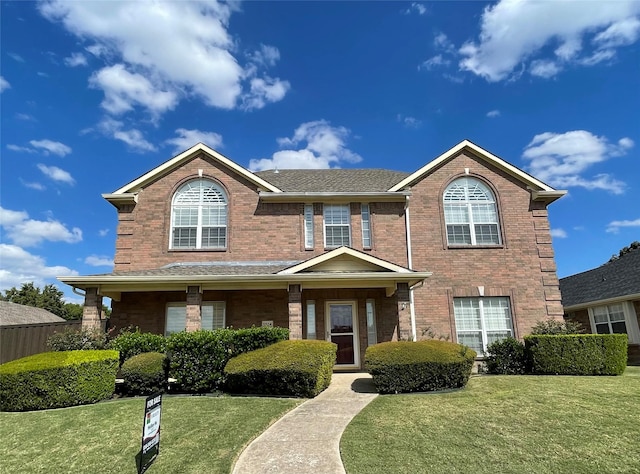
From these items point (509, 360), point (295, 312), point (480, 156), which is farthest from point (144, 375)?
point (480, 156)

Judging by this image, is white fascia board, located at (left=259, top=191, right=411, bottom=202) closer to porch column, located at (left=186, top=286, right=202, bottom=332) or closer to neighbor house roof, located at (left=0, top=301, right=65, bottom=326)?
porch column, located at (left=186, top=286, right=202, bottom=332)

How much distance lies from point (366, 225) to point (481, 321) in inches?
220

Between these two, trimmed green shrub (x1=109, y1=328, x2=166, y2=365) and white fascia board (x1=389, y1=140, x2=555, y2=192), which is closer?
trimmed green shrub (x1=109, y1=328, x2=166, y2=365)

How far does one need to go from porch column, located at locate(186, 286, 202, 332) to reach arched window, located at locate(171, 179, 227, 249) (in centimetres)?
280

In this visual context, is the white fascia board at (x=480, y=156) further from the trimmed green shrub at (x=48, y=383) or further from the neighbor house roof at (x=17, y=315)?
the neighbor house roof at (x=17, y=315)

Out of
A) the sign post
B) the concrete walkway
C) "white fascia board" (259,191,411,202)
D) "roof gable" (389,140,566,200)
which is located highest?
"roof gable" (389,140,566,200)

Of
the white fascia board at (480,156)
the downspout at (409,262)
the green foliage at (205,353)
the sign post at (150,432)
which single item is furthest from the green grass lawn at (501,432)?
the white fascia board at (480,156)

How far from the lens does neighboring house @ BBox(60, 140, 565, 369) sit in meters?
14.7

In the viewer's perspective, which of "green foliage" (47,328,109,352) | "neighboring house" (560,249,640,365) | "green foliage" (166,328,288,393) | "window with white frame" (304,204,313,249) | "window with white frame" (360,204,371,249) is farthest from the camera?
"neighboring house" (560,249,640,365)

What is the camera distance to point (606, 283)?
20.1m

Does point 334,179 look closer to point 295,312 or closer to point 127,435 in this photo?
point 295,312

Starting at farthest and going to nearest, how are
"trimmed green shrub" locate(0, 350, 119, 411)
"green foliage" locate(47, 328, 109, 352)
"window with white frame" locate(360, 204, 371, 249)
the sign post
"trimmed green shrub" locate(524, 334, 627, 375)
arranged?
"window with white frame" locate(360, 204, 371, 249) < "trimmed green shrub" locate(524, 334, 627, 375) < "green foliage" locate(47, 328, 109, 352) < "trimmed green shrub" locate(0, 350, 119, 411) < the sign post

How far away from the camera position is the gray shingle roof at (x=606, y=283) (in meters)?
18.0

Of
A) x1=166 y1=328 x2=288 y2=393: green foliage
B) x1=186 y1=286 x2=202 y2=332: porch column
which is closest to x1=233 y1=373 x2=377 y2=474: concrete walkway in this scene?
x1=166 y1=328 x2=288 y2=393: green foliage
